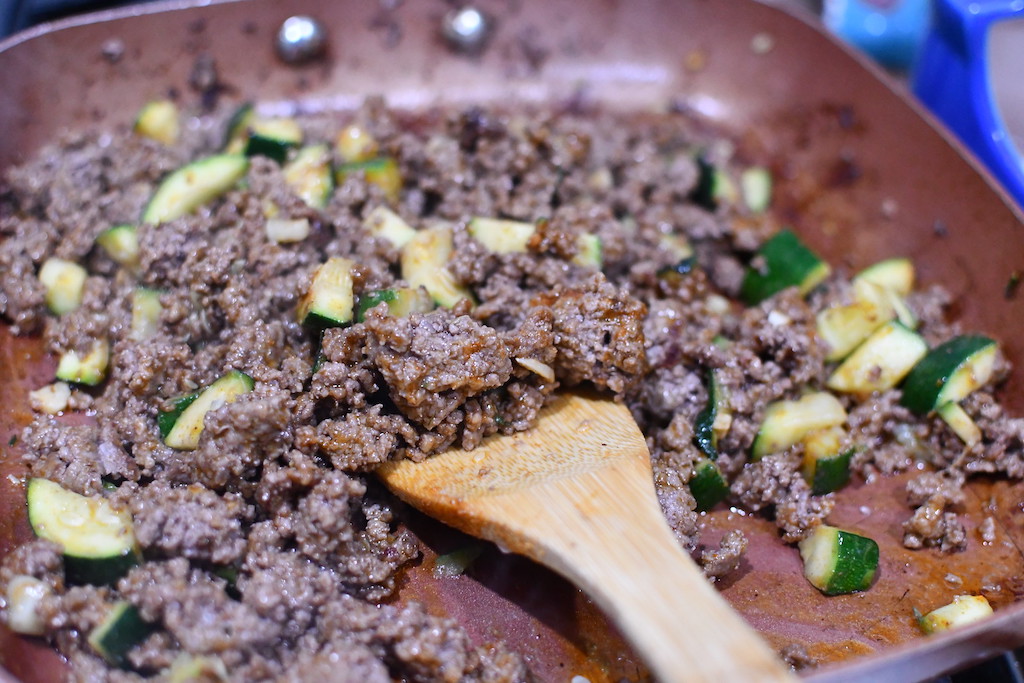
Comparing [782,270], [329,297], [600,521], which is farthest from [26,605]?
[782,270]

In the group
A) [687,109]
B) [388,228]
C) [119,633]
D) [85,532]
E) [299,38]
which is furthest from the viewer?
[687,109]

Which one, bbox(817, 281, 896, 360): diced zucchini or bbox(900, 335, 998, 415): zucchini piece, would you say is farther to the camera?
bbox(817, 281, 896, 360): diced zucchini

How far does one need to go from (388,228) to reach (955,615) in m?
2.13

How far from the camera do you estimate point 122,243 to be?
264 centimetres

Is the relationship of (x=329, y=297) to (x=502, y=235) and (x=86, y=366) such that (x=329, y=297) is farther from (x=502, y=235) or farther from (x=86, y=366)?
(x=86, y=366)

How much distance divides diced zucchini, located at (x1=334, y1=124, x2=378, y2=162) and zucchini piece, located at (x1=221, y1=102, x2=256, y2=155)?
421 mm

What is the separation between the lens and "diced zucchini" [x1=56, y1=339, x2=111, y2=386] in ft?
8.13

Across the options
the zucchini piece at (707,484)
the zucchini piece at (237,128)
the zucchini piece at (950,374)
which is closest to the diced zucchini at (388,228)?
the zucchini piece at (237,128)

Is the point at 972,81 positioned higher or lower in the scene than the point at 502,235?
higher

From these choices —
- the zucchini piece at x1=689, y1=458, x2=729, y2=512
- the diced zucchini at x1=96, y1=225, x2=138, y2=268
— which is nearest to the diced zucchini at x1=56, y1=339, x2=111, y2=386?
the diced zucchini at x1=96, y1=225, x2=138, y2=268

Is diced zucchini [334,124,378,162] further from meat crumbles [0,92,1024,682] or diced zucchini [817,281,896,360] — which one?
diced zucchini [817,281,896,360]

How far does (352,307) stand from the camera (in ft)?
7.85

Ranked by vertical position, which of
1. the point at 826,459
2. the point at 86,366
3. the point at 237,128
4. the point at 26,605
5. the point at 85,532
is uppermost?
the point at 237,128

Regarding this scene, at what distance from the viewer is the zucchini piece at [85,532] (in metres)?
2.00
